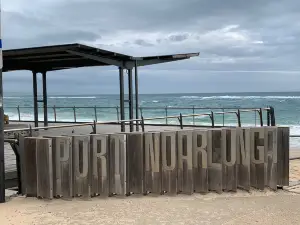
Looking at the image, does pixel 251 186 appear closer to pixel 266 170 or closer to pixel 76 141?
pixel 266 170

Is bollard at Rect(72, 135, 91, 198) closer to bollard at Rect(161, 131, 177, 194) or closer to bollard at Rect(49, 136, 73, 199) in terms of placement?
bollard at Rect(49, 136, 73, 199)

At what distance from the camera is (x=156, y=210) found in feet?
19.5

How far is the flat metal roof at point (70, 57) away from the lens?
1063 centimetres


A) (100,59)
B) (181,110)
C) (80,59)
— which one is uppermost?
(80,59)

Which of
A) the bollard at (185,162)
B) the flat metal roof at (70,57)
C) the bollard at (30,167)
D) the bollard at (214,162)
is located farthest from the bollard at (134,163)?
the flat metal roof at (70,57)

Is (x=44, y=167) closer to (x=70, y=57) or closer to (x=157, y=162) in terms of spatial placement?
(x=157, y=162)

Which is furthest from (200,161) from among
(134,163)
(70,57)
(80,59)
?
(80,59)

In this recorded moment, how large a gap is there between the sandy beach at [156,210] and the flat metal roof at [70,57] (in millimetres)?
4944

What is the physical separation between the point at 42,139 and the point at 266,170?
418 cm

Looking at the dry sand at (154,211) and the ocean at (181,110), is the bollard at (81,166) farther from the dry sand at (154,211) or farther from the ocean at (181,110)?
the ocean at (181,110)

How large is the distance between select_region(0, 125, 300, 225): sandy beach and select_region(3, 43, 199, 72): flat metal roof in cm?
494

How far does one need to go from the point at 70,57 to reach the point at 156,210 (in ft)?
26.5

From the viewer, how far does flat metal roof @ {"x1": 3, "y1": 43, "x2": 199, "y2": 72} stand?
10.6 m

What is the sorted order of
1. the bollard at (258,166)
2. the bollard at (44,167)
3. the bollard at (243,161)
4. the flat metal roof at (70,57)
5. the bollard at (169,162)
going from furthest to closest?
the flat metal roof at (70,57) < the bollard at (258,166) < the bollard at (243,161) < the bollard at (169,162) < the bollard at (44,167)
